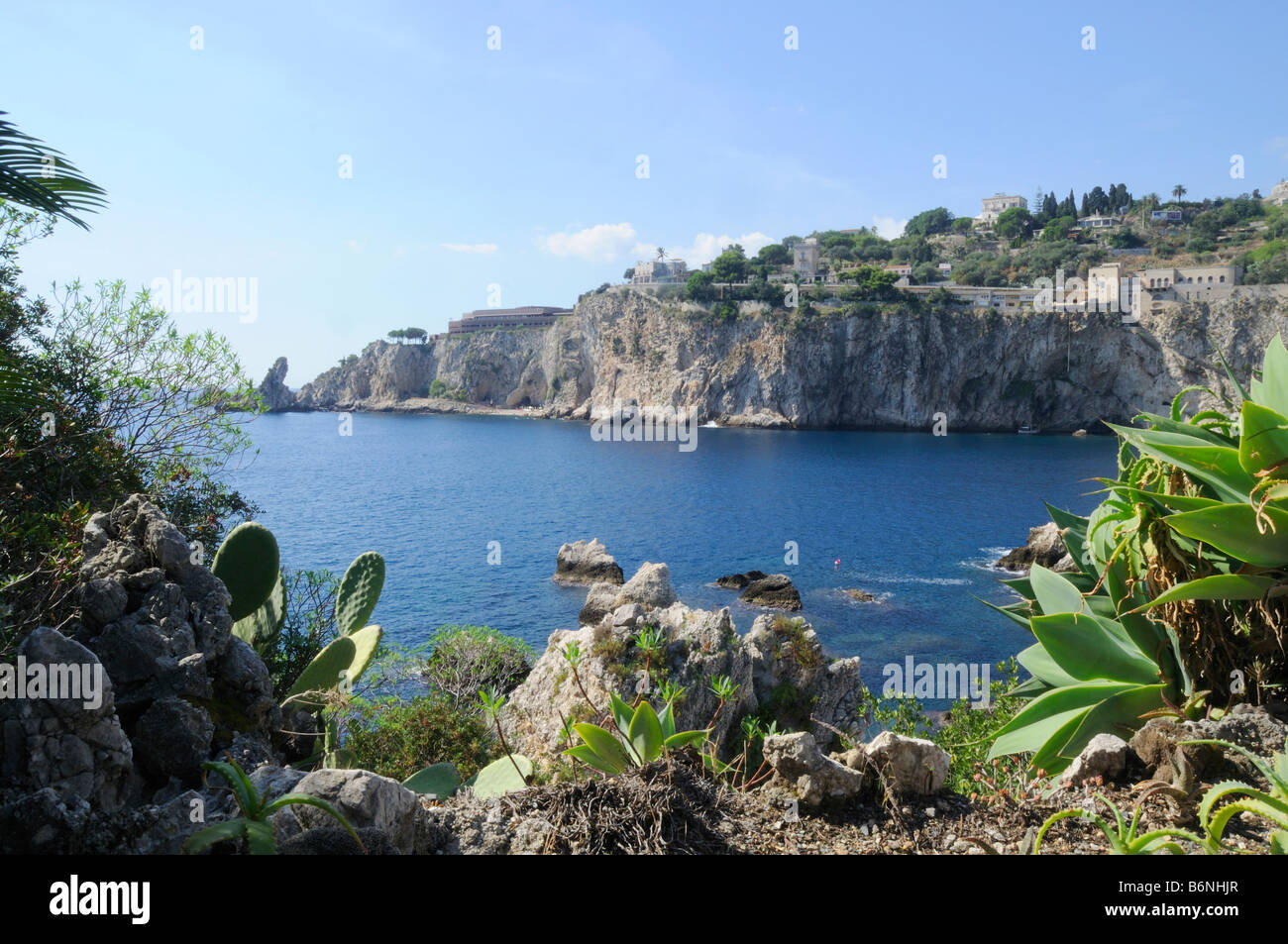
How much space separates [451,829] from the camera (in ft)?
10.4

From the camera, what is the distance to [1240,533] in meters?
2.91

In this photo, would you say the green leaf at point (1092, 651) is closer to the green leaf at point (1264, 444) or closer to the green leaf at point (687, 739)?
the green leaf at point (1264, 444)

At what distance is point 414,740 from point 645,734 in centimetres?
647

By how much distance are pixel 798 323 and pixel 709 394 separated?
1566cm

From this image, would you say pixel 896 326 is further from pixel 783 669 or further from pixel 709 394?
pixel 783 669

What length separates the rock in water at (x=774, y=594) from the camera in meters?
30.0

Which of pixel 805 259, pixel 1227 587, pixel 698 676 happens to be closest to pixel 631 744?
pixel 1227 587

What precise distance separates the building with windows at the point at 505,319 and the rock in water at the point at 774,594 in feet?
426

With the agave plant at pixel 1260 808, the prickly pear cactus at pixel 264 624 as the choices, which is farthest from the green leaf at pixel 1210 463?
the prickly pear cactus at pixel 264 624

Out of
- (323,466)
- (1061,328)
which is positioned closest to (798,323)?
(1061,328)

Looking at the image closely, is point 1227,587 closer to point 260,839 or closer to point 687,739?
point 687,739

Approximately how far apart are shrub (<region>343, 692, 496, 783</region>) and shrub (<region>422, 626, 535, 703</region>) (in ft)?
17.7

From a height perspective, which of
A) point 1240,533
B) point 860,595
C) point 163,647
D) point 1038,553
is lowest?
point 860,595
